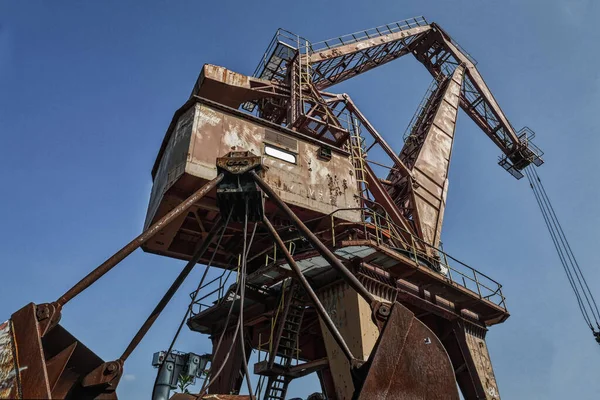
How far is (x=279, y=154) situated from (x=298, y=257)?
9.18 feet

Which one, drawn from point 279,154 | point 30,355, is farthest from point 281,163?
point 30,355

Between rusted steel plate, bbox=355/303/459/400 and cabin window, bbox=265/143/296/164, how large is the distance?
295 inches

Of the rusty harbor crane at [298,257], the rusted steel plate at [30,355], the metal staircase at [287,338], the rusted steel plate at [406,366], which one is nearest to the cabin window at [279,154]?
the rusty harbor crane at [298,257]

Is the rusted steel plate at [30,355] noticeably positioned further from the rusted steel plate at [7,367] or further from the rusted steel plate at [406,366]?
the rusted steel plate at [406,366]

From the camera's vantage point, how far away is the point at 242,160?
17.7 ft

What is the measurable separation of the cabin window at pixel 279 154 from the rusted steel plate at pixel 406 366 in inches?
295

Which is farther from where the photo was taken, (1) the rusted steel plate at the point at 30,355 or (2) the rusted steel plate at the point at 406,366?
(2) the rusted steel plate at the point at 406,366

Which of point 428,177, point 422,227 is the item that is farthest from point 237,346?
point 428,177

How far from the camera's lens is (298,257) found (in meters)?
10.4

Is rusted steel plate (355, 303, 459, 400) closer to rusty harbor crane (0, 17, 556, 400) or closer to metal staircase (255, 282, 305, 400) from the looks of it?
rusty harbor crane (0, 17, 556, 400)

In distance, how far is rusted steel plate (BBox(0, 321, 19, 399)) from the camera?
3658 mm

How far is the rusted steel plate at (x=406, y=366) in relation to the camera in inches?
173

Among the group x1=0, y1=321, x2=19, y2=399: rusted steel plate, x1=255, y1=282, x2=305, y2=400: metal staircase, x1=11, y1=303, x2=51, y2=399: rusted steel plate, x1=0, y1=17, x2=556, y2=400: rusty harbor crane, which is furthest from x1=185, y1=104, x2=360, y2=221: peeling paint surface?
x1=0, y1=321, x2=19, y2=399: rusted steel plate

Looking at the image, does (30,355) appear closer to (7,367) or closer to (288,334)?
(7,367)
